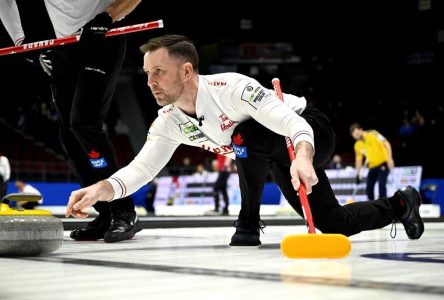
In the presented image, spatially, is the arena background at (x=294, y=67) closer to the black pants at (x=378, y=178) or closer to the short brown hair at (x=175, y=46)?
the black pants at (x=378, y=178)

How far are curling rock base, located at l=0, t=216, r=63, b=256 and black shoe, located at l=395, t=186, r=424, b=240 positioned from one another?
1.71 m

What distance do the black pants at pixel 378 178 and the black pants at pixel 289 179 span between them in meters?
7.15

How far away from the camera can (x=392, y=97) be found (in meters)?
18.2

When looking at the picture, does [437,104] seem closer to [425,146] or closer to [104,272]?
[425,146]

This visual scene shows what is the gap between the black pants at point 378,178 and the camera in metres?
10.2

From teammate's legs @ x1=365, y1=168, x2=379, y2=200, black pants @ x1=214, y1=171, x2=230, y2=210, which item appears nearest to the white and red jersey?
teammate's legs @ x1=365, y1=168, x2=379, y2=200

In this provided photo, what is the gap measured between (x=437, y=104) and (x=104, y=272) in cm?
1620

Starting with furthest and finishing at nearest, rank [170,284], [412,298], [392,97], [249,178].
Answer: [392,97] < [249,178] < [170,284] < [412,298]

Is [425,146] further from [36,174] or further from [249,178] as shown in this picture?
[249,178]

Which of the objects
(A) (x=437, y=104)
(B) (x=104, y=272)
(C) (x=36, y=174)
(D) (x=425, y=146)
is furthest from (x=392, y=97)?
(B) (x=104, y=272)

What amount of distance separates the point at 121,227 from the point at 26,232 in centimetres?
106

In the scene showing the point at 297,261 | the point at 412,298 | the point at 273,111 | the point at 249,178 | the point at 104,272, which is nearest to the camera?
the point at 412,298

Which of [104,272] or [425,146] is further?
[425,146]

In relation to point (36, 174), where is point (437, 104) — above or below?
above
